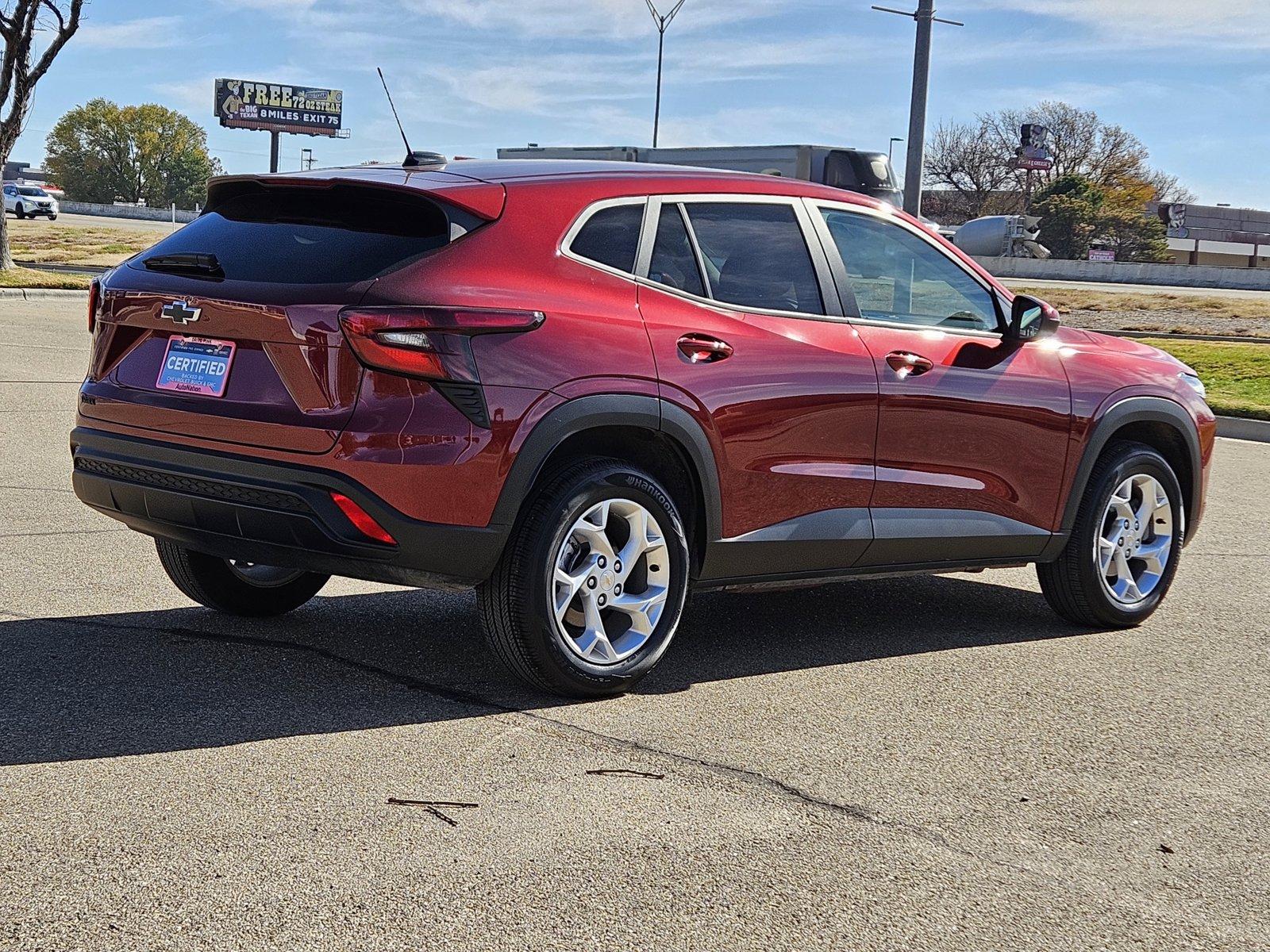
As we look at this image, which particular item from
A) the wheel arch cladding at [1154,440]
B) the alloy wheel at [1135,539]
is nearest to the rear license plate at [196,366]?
the wheel arch cladding at [1154,440]

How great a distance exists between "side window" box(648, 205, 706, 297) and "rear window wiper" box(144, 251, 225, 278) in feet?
4.55

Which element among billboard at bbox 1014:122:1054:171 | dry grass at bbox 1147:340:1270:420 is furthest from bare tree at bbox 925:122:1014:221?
dry grass at bbox 1147:340:1270:420

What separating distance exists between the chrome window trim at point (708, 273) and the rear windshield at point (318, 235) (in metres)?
0.74

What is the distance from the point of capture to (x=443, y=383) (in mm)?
4496

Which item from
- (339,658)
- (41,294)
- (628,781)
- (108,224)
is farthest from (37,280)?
(108,224)

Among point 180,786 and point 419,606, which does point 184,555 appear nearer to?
point 419,606

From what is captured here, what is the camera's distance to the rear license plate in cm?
473

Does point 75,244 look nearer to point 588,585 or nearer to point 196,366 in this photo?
point 196,366

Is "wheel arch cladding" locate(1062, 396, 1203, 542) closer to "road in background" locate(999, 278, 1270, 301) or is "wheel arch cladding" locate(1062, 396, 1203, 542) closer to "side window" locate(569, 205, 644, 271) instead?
"side window" locate(569, 205, 644, 271)

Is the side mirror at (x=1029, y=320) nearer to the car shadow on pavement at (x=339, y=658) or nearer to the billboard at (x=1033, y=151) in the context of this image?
the car shadow on pavement at (x=339, y=658)

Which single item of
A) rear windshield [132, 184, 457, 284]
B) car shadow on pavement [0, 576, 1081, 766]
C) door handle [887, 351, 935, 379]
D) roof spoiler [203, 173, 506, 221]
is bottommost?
car shadow on pavement [0, 576, 1081, 766]

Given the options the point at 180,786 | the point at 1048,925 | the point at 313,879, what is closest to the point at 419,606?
the point at 180,786

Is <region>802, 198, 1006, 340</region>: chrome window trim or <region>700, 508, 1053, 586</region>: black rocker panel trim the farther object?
<region>802, 198, 1006, 340</region>: chrome window trim

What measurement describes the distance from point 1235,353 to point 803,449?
61.8 feet
